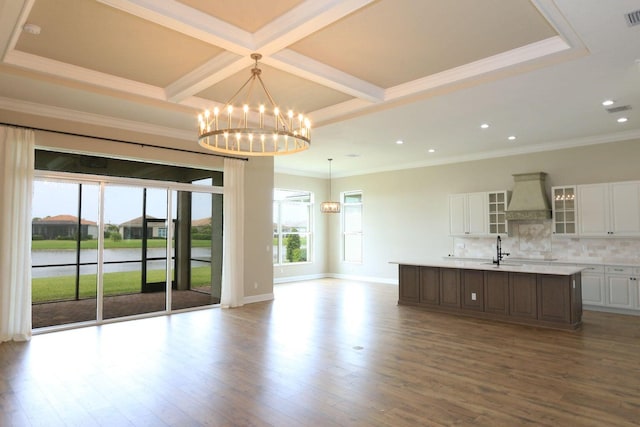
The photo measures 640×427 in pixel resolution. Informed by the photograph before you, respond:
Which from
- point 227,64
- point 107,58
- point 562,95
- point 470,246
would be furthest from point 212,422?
point 470,246

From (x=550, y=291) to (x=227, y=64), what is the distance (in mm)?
5612

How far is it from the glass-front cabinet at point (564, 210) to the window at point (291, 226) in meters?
6.73

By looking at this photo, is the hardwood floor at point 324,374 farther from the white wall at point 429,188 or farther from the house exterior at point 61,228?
the white wall at point 429,188

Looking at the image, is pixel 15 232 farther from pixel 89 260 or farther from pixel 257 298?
pixel 257 298

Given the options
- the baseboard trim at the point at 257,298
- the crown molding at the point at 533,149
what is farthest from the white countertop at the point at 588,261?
the baseboard trim at the point at 257,298

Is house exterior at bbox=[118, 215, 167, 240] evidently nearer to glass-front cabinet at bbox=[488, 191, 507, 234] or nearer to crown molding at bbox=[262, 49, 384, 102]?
crown molding at bbox=[262, 49, 384, 102]

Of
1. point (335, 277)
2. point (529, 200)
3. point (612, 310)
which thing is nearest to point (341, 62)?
point (529, 200)

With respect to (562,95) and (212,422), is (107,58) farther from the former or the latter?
(562,95)

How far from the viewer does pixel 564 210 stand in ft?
25.8

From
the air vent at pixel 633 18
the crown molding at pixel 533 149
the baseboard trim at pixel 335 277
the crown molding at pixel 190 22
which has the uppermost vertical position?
the crown molding at pixel 190 22

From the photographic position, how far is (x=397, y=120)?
660cm

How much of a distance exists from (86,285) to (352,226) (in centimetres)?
765

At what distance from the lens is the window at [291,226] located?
11.8 m

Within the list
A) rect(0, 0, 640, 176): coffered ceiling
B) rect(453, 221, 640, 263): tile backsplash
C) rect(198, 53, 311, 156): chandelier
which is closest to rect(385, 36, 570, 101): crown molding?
rect(0, 0, 640, 176): coffered ceiling
